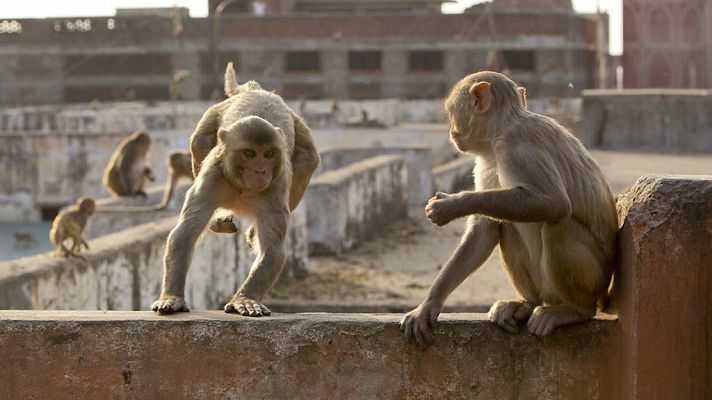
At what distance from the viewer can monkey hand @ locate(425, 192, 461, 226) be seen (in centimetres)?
491

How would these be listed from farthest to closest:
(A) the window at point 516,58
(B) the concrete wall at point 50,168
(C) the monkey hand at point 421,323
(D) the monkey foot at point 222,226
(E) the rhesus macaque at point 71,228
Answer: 1. (A) the window at point 516,58
2. (B) the concrete wall at point 50,168
3. (E) the rhesus macaque at point 71,228
4. (D) the monkey foot at point 222,226
5. (C) the monkey hand at point 421,323

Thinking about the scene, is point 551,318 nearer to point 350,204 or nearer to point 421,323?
point 421,323

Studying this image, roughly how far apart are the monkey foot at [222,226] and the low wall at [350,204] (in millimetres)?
10119

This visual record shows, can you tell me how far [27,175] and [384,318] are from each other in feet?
77.7

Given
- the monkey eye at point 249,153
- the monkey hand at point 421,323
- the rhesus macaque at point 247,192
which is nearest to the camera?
the monkey hand at point 421,323

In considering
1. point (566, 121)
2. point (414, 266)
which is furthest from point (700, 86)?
point (414, 266)

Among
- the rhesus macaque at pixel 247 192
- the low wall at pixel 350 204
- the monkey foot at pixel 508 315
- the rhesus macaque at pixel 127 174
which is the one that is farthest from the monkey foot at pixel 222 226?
the rhesus macaque at pixel 127 174

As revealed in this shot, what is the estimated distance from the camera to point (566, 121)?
1261 inches

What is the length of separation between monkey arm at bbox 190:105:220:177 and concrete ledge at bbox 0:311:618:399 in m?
1.67

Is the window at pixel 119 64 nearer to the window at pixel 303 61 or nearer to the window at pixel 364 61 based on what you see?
the window at pixel 303 61

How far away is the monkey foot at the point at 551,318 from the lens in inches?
193

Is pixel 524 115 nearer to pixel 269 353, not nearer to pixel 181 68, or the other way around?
pixel 269 353

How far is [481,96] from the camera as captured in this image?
5.16 m

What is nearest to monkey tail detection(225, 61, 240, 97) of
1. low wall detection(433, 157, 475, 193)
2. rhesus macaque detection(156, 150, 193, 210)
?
rhesus macaque detection(156, 150, 193, 210)
